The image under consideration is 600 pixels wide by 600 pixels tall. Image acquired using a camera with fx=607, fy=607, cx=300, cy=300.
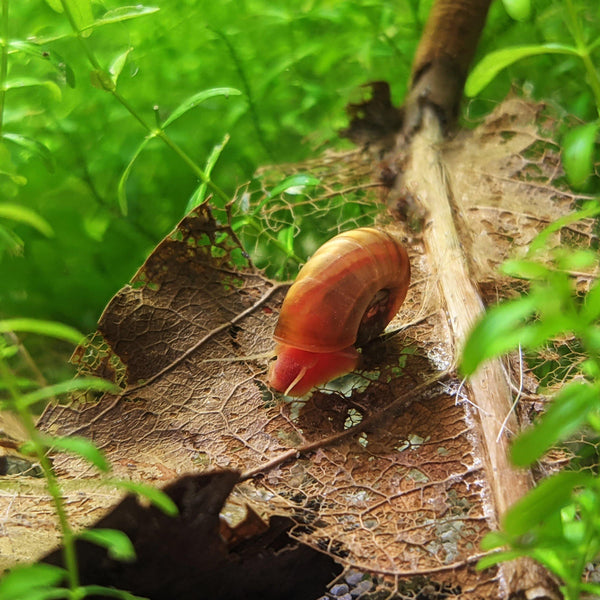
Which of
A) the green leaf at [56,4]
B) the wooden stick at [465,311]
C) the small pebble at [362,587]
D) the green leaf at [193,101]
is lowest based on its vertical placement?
the small pebble at [362,587]

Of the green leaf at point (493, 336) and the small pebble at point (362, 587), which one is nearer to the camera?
the green leaf at point (493, 336)

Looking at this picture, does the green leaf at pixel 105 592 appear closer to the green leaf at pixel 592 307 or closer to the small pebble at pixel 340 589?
the small pebble at pixel 340 589

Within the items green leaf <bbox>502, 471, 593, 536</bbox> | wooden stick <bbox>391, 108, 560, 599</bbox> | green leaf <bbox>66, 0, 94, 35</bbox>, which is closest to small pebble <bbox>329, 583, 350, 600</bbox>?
wooden stick <bbox>391, 108, 560, 599</bbox>

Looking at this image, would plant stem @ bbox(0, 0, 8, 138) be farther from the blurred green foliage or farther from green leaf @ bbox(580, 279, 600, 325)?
green leaf @ bbox(580, 279, 600, 325)

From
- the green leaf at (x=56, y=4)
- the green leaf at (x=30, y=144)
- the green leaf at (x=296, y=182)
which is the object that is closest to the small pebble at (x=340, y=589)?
the green leaf at (x=296, y=182)

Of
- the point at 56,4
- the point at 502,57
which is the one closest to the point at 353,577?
the point at 502,57

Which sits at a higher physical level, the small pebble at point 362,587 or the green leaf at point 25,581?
the green leaf at point 25,581
